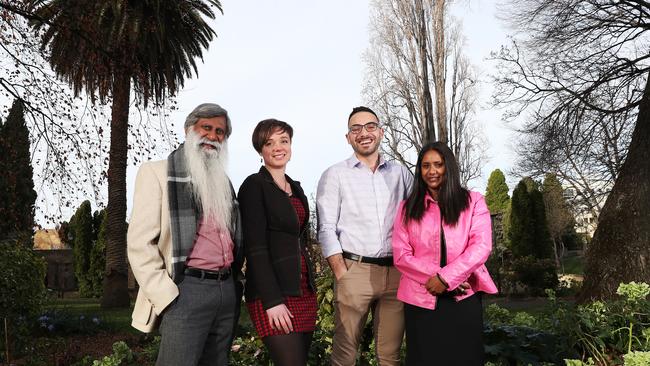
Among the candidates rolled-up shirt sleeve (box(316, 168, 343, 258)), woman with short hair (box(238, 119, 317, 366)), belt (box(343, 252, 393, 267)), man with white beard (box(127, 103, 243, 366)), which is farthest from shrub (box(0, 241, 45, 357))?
woman with short hair (box(238, 119, 317, 366))

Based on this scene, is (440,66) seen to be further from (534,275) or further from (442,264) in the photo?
(442,264)

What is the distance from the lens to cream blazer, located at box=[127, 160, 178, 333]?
2.68 meters

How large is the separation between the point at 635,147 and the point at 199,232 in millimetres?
6409

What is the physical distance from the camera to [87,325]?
1021 cm

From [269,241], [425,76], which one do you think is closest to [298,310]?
[269,241]

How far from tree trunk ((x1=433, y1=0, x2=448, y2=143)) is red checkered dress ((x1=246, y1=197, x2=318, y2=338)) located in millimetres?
18050

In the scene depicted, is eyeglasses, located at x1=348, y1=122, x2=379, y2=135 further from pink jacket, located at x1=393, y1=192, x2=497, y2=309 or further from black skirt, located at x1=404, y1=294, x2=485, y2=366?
black skirt, located at x1=404, y1=294, x2=485, y2=366

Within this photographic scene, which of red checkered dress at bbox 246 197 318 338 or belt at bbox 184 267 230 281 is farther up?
belt at bbox 184 267 230 281

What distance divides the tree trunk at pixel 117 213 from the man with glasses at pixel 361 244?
13.0 metres

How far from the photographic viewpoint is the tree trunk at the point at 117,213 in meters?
15.6

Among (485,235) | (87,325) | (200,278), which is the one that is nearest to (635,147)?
(485,235)

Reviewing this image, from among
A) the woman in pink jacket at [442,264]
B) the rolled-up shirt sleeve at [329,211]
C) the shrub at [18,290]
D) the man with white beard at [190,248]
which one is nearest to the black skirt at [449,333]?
the woman in pink jacket at [442,264]

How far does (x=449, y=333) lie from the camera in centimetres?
335

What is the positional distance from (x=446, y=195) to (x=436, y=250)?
0.30 meters
